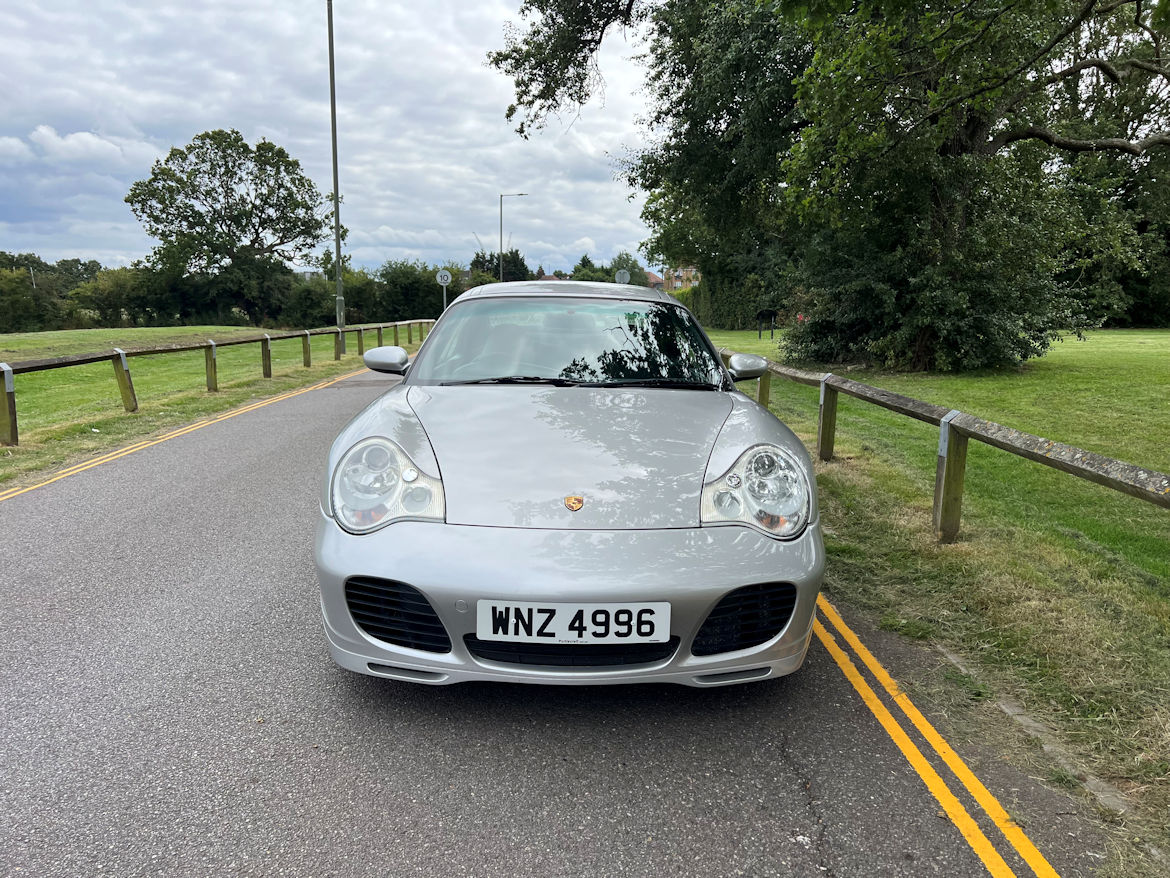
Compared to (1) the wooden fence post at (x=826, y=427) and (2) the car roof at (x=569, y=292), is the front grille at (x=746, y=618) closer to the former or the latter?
(2) the car roof at (x=569, y=292)

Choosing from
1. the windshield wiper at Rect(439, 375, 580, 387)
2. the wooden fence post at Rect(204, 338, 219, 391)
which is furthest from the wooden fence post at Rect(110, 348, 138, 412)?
the windshield wiper at Rect(439, 375, 580, 387)

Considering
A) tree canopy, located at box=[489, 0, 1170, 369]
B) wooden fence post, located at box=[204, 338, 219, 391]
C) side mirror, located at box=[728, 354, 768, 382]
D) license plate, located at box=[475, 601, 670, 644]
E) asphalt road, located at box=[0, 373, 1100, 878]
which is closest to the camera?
asphalt road, located at box=[0, 373, 1100, 878]

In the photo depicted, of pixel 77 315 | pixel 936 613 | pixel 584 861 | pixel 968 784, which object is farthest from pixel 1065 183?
pixel 77 315

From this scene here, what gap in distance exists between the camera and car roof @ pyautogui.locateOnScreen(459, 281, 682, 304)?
4242mm

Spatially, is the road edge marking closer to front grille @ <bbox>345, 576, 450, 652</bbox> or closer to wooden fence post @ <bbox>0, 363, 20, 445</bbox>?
front grille @ <bbox>345, 576, 450, 652</bbox>

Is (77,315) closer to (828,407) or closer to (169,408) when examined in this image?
(169,408)

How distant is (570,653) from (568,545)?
34 centimetres

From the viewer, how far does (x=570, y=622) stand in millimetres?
2322

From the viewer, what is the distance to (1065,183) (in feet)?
48.4

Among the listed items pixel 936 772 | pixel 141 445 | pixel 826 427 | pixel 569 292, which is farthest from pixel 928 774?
pixel 141 445

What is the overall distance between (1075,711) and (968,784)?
→ 0.74 m

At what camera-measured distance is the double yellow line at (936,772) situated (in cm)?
202

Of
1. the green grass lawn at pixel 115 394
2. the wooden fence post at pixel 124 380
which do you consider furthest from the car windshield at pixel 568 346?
the wooden fence post at pixel 124 380

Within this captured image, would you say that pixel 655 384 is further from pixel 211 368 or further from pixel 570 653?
pixel 211 368
